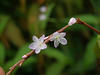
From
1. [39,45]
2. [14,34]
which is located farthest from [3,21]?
[39,45]

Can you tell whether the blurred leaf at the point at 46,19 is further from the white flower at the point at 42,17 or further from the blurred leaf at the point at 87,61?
the blurred leaf at the point at 87,61

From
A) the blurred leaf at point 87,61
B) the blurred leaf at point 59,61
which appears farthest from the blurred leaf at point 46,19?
the blurred leaf at point 87,61

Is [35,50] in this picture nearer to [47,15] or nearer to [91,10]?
[47,15]

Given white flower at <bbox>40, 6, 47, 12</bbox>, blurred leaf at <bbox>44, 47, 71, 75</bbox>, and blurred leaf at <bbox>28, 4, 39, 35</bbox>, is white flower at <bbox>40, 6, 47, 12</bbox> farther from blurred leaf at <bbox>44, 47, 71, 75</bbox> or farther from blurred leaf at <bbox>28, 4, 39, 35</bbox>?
blurred leaf at <bbox>44, 47, 71, 75</bbox>

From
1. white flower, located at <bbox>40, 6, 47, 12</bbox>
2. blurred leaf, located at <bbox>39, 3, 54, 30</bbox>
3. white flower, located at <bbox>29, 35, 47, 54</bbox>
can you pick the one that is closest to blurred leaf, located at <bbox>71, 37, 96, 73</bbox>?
blurred leaf, located at <bbox>39, 3, 54, 30</bbox>

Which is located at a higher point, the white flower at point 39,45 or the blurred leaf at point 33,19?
the blurred leaf at point 33,19

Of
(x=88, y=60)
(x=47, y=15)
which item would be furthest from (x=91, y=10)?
(x=88, y=60)

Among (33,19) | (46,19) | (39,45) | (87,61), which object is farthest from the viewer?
Answer: (33,19)

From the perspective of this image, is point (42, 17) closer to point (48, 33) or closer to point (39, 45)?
point (48, 33)
